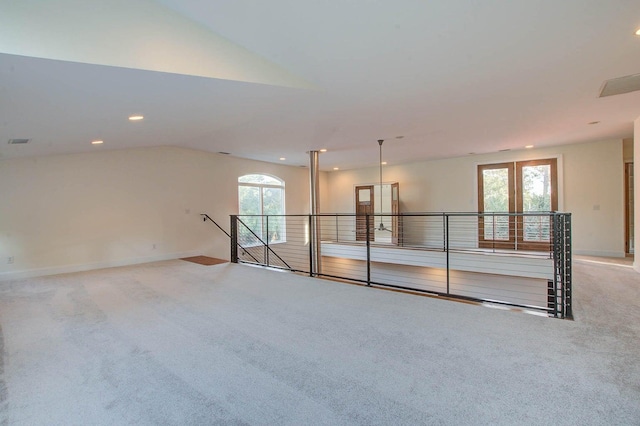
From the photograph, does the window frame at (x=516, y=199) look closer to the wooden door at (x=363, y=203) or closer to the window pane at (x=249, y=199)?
the wooden door at (x=363, y=203)

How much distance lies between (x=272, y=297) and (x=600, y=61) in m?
3.94

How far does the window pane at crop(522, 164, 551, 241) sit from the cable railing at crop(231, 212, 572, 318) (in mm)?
26

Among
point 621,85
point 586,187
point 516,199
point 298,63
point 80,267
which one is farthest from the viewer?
point 516,199

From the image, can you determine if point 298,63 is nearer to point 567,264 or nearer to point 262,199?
point 567,264

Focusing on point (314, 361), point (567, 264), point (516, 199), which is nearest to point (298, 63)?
point (314, 361)

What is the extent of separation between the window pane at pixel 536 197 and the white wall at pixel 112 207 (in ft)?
→ 21.8

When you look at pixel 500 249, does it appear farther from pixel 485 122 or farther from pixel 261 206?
pixel 261 206

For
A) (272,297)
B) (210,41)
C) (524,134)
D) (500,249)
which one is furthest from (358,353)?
(500,249)

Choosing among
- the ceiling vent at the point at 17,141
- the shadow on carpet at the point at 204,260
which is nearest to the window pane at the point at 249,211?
the shadow on carpet at the point at 204,260

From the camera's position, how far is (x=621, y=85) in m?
3.28

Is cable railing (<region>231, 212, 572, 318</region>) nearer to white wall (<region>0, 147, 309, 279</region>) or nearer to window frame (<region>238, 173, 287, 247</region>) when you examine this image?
window frame (<region>238, 173, 287, 247</region>)

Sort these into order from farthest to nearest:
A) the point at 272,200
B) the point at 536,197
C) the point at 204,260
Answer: the point at 272,200
the point at 536,197
the point at 204,260

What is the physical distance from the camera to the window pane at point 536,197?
266 inches

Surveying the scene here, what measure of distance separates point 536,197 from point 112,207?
8.78m
